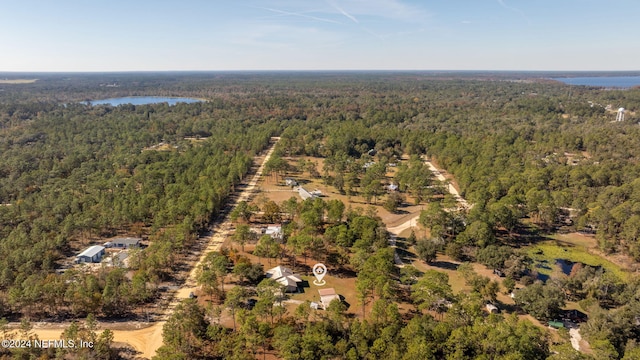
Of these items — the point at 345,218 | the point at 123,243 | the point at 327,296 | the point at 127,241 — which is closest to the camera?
the point at 327,296

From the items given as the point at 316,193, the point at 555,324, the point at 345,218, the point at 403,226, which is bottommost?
the point at 555,324

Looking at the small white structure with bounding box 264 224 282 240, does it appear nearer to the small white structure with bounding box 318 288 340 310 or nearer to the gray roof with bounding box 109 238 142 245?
the small white structure with bounding box 318 288 340 310

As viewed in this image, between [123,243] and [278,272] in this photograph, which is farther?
[123,243]

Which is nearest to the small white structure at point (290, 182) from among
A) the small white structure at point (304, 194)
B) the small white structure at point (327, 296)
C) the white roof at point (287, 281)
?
the small white structure at point (304, 194)

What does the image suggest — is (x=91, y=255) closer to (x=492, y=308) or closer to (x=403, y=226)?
(x=403, y=226)

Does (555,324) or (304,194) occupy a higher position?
(304,194)

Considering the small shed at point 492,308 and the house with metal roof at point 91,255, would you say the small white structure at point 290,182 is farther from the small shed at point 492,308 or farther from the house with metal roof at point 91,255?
the small shed at point 492,308

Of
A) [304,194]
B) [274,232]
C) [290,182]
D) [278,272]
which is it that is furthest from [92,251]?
[290,182]

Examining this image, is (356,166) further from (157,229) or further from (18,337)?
(18,337)
